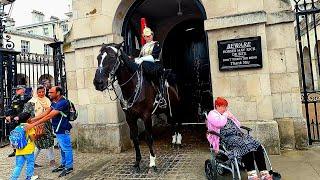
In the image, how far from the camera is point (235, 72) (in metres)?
6.65

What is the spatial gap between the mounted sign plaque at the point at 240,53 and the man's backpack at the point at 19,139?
4080 millimetres

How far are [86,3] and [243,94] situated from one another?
4506 mm

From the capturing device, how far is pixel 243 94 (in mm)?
6594

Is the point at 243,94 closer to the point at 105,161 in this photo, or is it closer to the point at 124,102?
the point at 124,102

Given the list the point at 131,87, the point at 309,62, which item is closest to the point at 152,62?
the point at 131,87

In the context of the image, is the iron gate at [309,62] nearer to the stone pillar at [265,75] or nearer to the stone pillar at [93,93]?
the stone pillar at [265,75]

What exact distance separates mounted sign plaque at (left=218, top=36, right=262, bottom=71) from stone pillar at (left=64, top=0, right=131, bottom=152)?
8.86 feet

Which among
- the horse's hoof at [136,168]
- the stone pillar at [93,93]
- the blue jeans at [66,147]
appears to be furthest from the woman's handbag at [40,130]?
the horse's hoof at [136,168]

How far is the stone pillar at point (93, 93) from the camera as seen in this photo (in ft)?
24.8

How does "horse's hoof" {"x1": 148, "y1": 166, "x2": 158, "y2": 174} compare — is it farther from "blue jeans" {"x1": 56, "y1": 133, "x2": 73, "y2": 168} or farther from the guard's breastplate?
the guard's breastplate

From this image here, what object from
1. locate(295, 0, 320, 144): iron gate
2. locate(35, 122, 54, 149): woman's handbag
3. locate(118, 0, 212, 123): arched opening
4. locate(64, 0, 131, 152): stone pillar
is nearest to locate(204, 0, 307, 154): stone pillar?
locate(295, 0, 320, 144): iron gate

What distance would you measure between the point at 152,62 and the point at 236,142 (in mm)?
2501

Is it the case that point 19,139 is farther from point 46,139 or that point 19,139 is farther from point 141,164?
point 141,164

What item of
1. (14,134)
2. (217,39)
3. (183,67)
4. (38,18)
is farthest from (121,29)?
(38,18)
